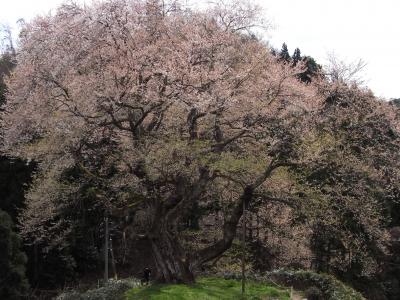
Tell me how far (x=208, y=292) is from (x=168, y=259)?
5.78 ft

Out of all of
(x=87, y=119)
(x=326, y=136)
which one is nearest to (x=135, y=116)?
(x=87, y=119)

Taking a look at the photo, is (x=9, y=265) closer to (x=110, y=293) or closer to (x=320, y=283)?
(x=110, y=293)

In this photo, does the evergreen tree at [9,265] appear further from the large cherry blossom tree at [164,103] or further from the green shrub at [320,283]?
the green shrub at [320,283]

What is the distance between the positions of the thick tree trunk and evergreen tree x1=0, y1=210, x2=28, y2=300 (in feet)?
31.2

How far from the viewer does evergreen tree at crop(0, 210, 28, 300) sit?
69.4 feet

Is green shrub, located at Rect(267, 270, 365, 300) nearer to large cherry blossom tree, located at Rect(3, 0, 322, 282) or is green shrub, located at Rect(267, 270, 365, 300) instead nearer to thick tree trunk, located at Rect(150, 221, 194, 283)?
large cherry blossom tree, located at Rect(3, 0, 322, 282)

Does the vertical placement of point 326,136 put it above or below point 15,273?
above

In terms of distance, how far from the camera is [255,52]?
49.7 feet

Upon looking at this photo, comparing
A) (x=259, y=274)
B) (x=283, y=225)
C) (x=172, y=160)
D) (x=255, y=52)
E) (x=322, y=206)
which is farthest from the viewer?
(x=283, y=225)

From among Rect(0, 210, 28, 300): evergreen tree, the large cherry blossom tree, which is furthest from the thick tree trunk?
Rect(0, 210, 28, 300): evergreen tree

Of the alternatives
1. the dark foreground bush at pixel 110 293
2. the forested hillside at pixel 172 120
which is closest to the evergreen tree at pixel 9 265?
the dark foreground bush at pixel 110 293

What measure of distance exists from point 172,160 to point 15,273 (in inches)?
489

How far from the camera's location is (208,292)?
1333cm

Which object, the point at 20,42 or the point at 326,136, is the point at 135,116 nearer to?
the point at 20,42
